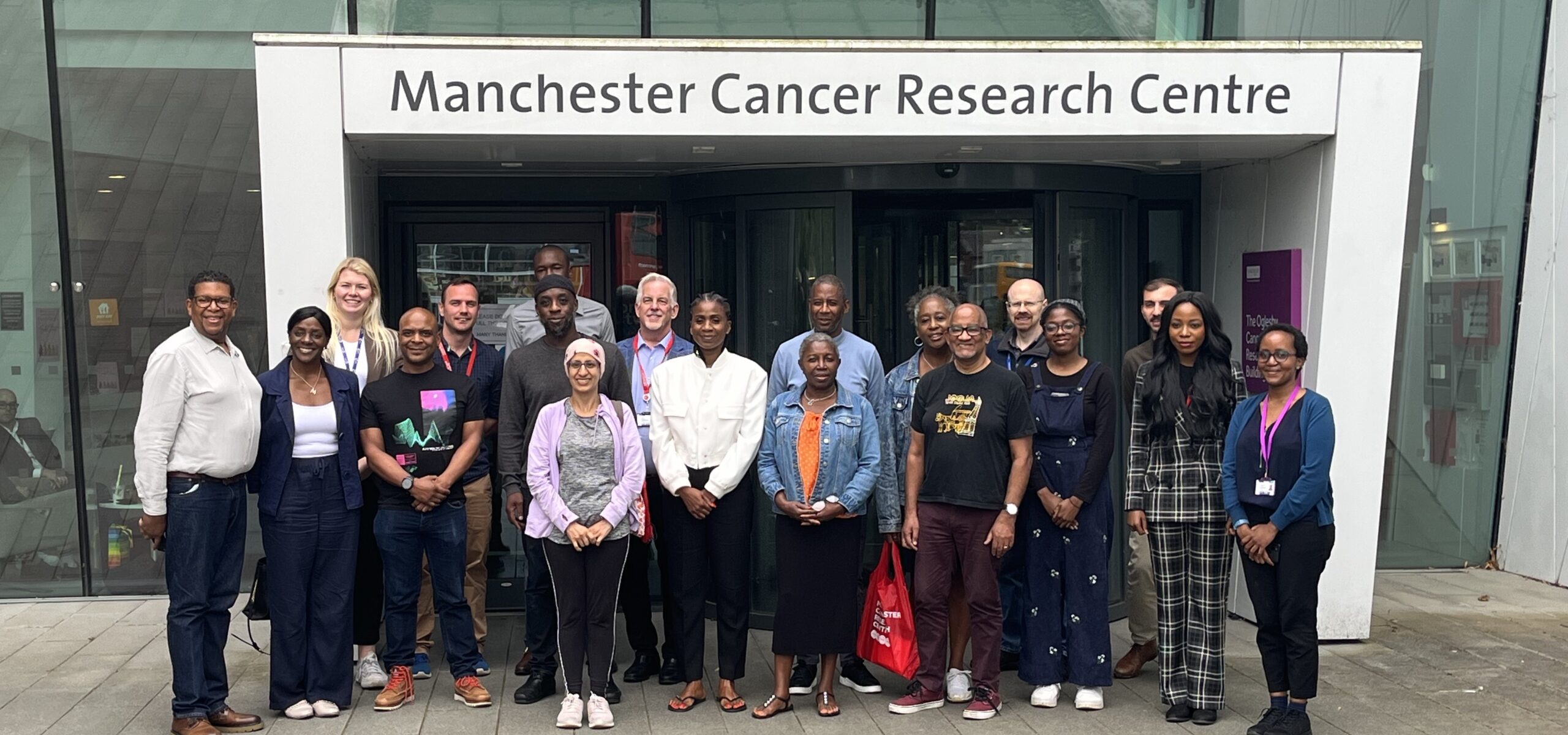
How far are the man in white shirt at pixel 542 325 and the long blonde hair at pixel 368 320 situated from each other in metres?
0.71

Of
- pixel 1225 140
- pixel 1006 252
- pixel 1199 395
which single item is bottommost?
pixel 1199 395

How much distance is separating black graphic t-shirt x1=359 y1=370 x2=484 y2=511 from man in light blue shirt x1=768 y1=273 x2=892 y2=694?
149 cm

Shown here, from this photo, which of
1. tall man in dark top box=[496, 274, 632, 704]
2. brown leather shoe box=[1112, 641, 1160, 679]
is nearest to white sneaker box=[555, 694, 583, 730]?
tall man in dark top box=[496, 274, 632, 704]

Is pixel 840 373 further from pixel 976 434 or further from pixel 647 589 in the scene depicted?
pixel 647 589

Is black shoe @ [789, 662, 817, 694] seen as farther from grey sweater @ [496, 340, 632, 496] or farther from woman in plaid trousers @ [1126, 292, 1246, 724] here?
woman in plaid trousers @ [1126, 292, 1246, 724]

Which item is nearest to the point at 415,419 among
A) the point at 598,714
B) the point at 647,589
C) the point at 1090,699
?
the point at 647,589

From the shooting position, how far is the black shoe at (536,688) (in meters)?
6.41

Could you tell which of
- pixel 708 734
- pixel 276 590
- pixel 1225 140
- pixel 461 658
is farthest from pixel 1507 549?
pixel 276 590

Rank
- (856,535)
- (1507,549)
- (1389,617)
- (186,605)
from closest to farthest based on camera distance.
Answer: (186,605), (856,535), (1389,617), (1507,549)

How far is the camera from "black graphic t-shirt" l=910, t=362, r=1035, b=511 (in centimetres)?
610

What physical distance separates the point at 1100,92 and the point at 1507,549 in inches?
204

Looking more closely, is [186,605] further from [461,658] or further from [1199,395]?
[1199,395]

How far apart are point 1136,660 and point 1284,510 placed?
1.57m

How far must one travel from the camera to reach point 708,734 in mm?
5973
